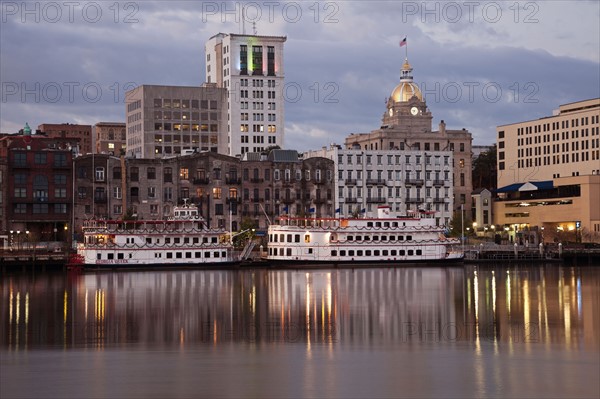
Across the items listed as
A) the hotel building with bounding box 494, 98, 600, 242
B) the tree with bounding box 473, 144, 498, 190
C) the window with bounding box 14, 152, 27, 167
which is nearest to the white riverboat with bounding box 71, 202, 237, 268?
the window with bounding box 14, 152, 27, 167

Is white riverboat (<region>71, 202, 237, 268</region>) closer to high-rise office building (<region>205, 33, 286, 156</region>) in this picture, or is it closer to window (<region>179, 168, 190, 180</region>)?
window (<region>179, 168, 190, 180</region>)

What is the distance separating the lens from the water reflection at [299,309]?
52844 millimetres

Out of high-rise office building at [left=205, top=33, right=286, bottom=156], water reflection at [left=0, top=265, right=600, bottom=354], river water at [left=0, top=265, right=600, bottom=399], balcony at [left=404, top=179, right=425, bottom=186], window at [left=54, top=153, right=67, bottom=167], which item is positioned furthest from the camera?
high-rise office building at [left=205, top=33, right=286, bottom=156]

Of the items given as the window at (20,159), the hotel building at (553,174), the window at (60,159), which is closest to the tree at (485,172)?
the hotel building at (553,174)

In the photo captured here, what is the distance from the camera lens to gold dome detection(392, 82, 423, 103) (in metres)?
188

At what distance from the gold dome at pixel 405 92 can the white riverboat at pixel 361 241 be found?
71.6 meters

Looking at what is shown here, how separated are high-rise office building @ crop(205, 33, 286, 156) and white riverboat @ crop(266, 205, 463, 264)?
227ft

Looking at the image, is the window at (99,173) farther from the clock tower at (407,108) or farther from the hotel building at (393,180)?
the clock tower at (407,108)

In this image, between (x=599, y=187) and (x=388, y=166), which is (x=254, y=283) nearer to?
(x=388, y=166)

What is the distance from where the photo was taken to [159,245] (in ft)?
367

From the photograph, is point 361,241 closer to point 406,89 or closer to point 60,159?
point 60,159

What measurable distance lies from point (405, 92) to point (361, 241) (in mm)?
76094

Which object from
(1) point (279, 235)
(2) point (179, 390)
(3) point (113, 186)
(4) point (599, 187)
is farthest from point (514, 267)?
(2) point (179, 390)

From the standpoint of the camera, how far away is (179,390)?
3931 cm
